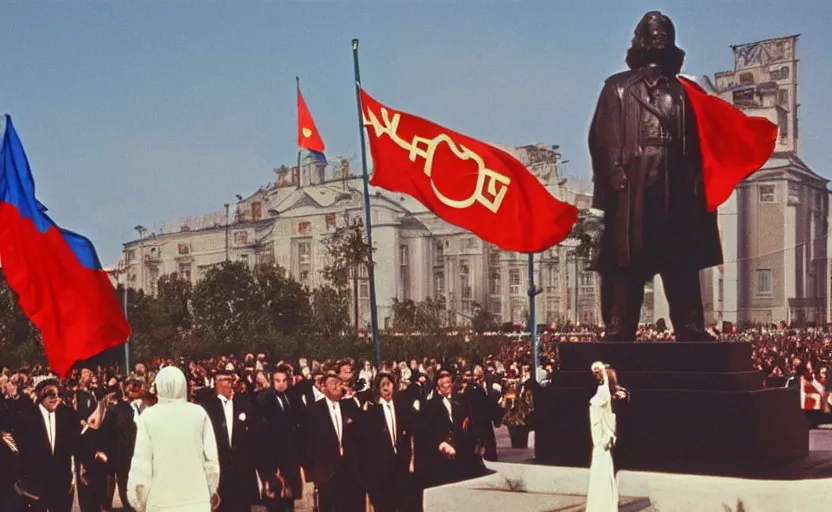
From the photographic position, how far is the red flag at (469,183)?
38.8 ft

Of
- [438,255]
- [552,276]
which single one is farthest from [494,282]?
[552,276]

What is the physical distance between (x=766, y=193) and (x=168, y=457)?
66.4 metres

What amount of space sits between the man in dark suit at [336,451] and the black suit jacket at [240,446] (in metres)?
0.47

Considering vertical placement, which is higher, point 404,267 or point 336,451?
point 404,267

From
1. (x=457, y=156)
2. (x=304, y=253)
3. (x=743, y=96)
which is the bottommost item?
(x=457, y=156)

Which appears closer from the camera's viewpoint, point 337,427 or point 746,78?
point 337,427

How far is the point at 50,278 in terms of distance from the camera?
34.2 feet

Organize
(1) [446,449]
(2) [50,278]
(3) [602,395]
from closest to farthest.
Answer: (3) [602,395] < (1) [446,449] < (2) [50,278]

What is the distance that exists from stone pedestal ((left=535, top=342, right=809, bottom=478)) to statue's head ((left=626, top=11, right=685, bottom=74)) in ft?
8.26

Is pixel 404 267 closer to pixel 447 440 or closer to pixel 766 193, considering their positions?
pixel 766 193

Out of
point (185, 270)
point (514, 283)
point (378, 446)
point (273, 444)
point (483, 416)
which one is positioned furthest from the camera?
point (185, 270)

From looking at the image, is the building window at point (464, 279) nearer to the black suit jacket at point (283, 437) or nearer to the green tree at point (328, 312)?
the green tree at point (328, 312)

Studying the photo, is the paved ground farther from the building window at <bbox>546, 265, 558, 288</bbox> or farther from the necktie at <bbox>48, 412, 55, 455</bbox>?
the building window at <bbox>546, 265, 558, 288</bbox>

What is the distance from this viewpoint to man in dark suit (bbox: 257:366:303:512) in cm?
991
